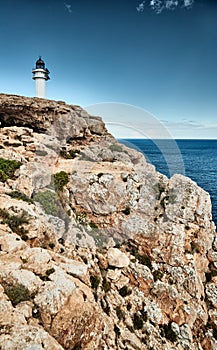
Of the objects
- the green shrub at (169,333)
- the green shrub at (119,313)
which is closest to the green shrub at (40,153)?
the green shrub at (119,313)

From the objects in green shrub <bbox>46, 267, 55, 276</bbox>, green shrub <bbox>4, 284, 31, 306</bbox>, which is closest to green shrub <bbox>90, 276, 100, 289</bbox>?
green shrub <bbox>46, 267, 55, 276</bbox>

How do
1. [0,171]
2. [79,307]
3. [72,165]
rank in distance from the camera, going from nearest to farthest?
[79,307] → [0,171] → [72,165]

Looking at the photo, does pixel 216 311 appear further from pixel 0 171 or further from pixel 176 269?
pixel 0 171

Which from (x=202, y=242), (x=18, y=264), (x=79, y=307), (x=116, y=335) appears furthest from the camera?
(x=202, y=242)

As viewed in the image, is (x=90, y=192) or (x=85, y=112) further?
(x=85, y=112)

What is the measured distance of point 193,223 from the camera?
30.2 m

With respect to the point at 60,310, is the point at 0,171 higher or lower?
higher

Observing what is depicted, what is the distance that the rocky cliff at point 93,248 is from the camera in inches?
447

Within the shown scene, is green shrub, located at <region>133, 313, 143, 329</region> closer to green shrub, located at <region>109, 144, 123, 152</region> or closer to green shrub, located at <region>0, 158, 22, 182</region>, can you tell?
green shrub, located at <region>0, 158, 22, 182</region>

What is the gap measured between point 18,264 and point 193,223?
2347 cm

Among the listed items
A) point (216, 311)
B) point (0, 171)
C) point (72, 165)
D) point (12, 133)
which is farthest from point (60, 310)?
point (12, 133)

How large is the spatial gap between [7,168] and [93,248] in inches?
499

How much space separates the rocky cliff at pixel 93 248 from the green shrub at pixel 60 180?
13cm

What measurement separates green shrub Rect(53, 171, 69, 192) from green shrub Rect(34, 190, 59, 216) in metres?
1.98
